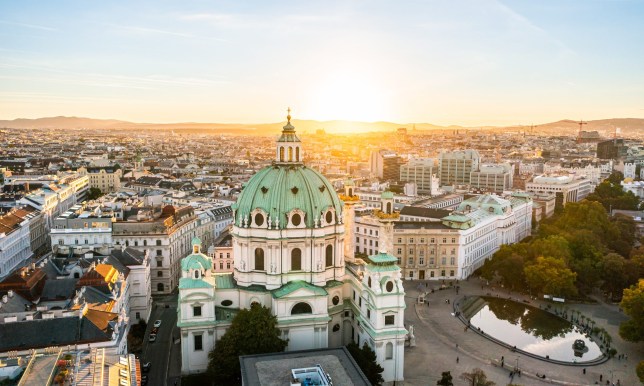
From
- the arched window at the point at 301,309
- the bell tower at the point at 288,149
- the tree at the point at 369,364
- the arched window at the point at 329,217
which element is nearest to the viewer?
the tree at the point at 369,364

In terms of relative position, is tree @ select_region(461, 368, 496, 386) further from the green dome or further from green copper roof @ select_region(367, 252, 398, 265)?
the green dome

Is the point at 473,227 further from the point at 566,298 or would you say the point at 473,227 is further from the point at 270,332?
the point at 270,332

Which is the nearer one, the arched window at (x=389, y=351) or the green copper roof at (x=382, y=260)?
the green copper roof at (x=382, y=260)

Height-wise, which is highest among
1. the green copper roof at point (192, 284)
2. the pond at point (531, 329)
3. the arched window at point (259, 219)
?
the arched window at point (259, 219)

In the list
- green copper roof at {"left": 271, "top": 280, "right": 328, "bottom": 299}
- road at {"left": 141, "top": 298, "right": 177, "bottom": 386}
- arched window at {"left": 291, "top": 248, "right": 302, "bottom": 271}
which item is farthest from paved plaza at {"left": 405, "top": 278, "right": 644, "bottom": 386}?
road at {"left": 141, "top": 298, "right": 177, "bottom": 386}

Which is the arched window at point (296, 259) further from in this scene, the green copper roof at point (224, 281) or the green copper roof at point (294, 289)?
the green copper roof at point (224, 281)

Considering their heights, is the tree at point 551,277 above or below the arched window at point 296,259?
below

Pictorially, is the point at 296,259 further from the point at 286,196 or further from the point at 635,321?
the point at 635,321

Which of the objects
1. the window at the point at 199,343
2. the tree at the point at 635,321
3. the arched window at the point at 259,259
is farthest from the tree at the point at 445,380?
the tree at the point at 635,321
